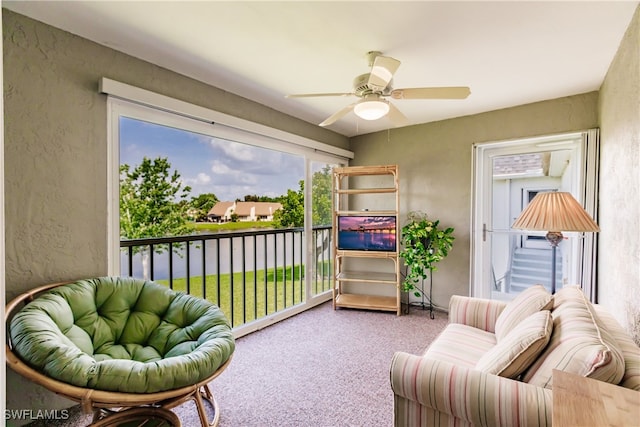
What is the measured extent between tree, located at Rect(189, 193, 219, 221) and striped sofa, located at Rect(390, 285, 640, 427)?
2016mm

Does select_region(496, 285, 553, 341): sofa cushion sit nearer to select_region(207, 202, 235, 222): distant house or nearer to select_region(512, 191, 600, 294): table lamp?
select_region(512, 191, 600, 294): table lamp

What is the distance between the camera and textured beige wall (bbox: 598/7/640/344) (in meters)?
1.69

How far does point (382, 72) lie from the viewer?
1.92 metres

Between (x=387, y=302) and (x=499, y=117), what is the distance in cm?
235

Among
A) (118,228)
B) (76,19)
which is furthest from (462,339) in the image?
(76,19)

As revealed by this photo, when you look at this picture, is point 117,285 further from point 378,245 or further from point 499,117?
point 499,117

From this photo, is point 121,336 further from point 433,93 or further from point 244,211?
point 433,93

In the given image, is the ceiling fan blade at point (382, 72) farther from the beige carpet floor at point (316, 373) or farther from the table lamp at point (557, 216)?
the beige carpet floor at point (316, 373)

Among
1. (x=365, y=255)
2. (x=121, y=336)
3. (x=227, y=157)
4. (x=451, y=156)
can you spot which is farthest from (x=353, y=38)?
(x=365, y=255)

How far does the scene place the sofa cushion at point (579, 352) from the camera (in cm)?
110

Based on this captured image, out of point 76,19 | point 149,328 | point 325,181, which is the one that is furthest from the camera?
point 325,181

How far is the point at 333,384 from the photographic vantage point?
221 cm

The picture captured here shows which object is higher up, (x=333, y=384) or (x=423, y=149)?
(x=423, y=149)

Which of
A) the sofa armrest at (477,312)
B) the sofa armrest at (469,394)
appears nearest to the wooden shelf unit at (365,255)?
the sofa armrest at (477,312)
